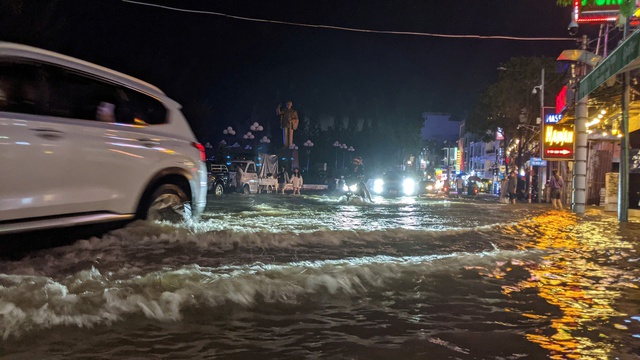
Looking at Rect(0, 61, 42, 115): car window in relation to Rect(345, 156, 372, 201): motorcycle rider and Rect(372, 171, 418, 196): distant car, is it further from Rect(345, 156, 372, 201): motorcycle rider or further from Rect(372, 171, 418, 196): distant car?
Rect(372, 171, 418, 196): distant car

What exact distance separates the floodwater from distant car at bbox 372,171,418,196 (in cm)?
2483

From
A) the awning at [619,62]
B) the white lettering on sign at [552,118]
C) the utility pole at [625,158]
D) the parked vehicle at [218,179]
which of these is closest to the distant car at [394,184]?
the parked vehicle at [218,179]

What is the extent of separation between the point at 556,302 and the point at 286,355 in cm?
274

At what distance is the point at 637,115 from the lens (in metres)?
19.1

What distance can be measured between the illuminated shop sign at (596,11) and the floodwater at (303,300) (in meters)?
11.5

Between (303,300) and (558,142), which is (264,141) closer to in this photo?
(558,142)

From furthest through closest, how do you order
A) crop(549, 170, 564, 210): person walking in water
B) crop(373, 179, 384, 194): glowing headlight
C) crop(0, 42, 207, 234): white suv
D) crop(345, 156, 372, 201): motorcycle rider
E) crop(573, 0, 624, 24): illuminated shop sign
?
crop(373, 179, 384, 194): glowing headlight, crop(549, 170, 564, 210): person walking in water, crop(345, 156, 372, 201): motorcycle rider, crop(573, 0, 624, 24): illuminated shop sign, crop(0, 42, 207, 234): white suv

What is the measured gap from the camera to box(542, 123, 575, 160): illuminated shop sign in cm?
2223

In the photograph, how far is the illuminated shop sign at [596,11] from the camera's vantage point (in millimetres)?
16609

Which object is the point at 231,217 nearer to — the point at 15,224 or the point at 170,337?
the point at 15,224

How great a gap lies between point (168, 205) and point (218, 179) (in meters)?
18.7

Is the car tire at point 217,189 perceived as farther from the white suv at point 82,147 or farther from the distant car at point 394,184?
the white suv at point 82,147

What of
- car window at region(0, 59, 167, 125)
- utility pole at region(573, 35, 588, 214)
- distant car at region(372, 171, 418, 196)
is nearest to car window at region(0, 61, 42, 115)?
car window at region(0, 59, 167, 125)

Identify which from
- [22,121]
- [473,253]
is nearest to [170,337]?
[22,121]
